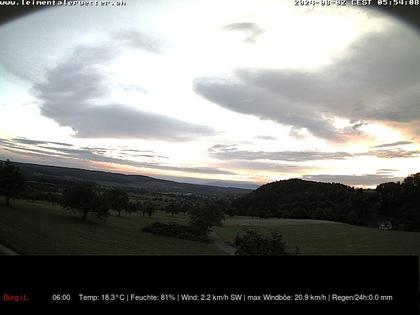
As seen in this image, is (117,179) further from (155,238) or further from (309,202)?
(309,202)

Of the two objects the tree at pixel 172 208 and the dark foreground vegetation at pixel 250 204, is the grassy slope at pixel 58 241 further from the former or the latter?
the tree at pixel 172 208

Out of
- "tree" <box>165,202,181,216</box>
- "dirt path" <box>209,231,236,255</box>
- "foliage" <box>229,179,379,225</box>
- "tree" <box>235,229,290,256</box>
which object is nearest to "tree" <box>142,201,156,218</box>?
"tree" <box>165,202,181,216</box>

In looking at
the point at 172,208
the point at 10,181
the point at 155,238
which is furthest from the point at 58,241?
the point at 172,208

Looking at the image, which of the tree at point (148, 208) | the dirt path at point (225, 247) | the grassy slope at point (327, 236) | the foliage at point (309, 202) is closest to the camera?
the grassy slope at point (327, 236)

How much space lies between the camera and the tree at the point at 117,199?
5890 millimetres

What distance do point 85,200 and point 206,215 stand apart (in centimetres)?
233

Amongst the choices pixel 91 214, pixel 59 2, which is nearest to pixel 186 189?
pixel 91 214

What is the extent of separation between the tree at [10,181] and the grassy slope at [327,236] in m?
2.61
